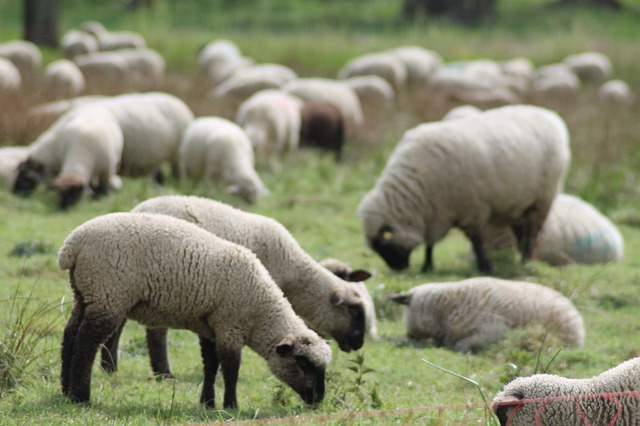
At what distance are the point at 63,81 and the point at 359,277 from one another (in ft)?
42.7

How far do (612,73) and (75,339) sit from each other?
24.4m

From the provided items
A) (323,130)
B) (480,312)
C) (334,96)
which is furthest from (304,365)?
(334,96)

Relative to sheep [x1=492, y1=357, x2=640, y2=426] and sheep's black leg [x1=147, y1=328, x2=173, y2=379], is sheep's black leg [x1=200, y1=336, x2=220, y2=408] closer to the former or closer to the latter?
sheep's black leg [x1=147, y1=328, x2=173, y2=379]

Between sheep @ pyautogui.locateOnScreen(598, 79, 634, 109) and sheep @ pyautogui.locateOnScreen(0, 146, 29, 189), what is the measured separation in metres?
13.0

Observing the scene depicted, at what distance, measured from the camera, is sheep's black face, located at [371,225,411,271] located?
10734 mm

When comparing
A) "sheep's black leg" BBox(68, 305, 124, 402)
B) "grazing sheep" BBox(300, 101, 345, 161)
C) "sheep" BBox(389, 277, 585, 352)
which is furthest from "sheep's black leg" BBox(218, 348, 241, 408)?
"grazing sheep" BBox(300, 101, 345, 161)

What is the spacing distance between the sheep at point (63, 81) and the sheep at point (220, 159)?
4724 mm

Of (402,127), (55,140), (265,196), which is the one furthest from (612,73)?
(55,140)

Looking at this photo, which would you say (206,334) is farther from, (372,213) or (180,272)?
(372,213)

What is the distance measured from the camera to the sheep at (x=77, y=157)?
12602 millimetres

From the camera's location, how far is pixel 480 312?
830 cm

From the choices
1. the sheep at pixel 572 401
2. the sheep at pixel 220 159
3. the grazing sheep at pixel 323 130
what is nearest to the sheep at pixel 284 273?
the sheep at pixel 572 401

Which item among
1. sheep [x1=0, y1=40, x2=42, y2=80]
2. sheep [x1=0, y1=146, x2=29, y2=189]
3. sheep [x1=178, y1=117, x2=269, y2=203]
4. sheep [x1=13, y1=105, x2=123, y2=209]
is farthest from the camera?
sheep [x1=0, y1=40, x2=42, y2=80]

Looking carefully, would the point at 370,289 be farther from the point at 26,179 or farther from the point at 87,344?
the point at 26,179
